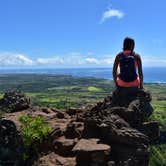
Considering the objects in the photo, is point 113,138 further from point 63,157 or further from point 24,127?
point 24,127

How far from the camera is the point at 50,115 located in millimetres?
26109

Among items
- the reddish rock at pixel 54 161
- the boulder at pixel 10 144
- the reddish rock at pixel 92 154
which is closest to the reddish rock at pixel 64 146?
the reddish rock at pixel 54 161

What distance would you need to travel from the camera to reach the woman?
21797mm

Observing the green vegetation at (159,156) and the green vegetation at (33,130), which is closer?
the green vegetation at (33,130)

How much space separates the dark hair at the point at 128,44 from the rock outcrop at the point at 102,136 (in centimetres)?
234

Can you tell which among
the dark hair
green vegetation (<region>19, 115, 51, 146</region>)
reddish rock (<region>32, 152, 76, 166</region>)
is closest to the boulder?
green vegetation (<region>19, 115, 51, 146</region>)

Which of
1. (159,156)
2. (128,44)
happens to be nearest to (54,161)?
(128,44)

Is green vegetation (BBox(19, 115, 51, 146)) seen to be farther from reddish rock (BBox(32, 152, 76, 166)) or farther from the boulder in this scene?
reddish rock (BBox(32, 152, 76, 166))

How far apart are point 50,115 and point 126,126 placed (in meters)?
7.43

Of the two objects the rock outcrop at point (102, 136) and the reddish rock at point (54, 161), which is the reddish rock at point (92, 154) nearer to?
the rock outcrop at point (102, 136)

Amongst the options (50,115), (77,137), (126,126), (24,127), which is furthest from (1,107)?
(126,126)

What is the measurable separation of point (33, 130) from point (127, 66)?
19.2 feet

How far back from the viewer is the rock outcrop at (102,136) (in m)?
18.2

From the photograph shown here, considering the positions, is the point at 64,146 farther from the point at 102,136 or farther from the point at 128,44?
the point at 128,44
